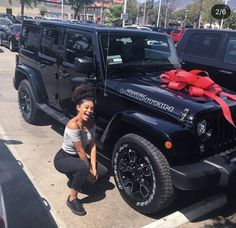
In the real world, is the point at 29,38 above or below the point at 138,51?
below

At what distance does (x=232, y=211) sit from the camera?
4.22 meters

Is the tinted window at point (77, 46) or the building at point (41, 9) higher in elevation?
the tinted window at point (77, 46)

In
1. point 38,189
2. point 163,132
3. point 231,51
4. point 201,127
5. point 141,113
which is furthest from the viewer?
point 231,51

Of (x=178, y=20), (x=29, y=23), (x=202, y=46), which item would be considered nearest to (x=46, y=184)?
(x=29, y=23)

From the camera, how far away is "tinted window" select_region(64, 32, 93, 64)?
4.76 meters

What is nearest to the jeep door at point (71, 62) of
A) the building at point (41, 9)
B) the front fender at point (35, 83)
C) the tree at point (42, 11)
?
the front fender at point (35, 83)

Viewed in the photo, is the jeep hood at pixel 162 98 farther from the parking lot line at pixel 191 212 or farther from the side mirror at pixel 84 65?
the parking lot line at pixel 191 212

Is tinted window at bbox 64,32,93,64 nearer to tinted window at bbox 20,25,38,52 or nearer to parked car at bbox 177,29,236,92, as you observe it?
tinted window at bbox 20,25,38,52

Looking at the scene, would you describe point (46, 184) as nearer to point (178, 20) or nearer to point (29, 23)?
point (29, 23)

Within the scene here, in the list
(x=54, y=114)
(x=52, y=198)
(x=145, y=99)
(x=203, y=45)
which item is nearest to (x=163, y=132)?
(x=145, y=99)

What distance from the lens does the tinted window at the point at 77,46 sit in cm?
476

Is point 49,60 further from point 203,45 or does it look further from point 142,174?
point 203,45

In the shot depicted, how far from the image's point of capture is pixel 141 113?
156 inches

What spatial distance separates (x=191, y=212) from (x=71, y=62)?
100 inches
